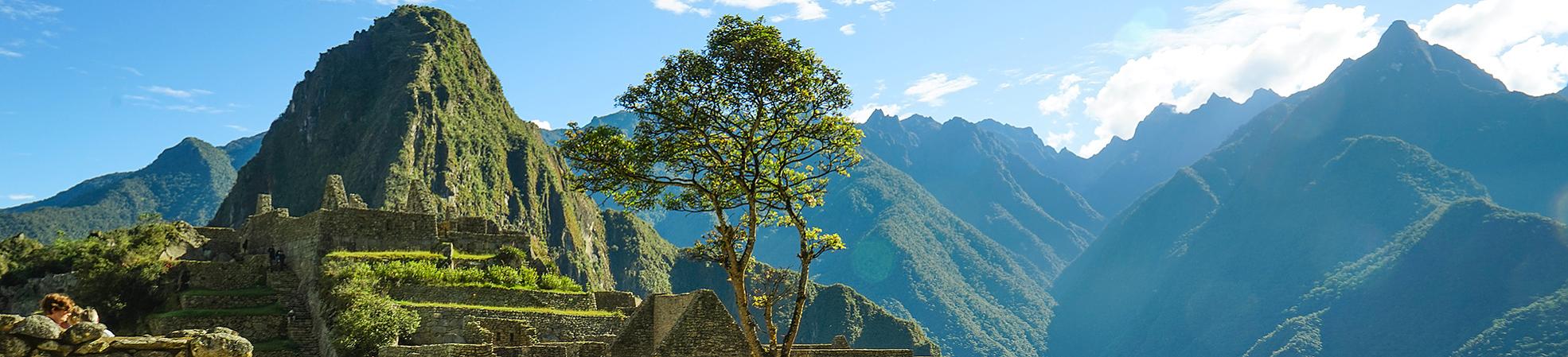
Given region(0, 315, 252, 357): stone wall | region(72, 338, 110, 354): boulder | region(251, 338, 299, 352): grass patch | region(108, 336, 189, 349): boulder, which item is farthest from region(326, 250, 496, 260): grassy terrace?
region(72, 338, 110, 354): boulder

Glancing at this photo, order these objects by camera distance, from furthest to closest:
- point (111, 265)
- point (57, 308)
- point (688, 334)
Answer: point (111, 265)
point (688, 334)
point (57, 308)

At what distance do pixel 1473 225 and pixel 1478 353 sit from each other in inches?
2077

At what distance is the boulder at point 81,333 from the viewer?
34.8ft

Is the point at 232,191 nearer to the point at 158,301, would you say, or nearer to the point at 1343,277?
the point at 158,301

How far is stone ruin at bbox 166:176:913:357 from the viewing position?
19.4 m

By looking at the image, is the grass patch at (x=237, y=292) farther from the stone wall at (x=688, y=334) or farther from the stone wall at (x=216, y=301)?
the stone wall at (x=688, y=334)

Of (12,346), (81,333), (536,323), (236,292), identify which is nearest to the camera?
(12,346)

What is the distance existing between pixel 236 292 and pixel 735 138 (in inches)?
820

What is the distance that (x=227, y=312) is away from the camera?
31.1 metres

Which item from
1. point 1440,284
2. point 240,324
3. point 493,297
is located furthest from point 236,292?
point 1440,284

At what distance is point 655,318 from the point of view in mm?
20250

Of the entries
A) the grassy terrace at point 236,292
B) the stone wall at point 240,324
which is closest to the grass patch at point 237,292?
the grassy terrace at point 236,292

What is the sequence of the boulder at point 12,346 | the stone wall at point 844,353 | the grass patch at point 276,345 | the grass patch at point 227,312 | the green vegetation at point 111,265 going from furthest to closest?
the green vegetation at point 111,265
the grass patch at point 227,312
the grass patch at point 276,345
the stone wall at point 844,353
the boulder at point 12,346

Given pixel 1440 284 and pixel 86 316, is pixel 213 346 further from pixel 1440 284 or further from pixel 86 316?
pixel 1440 284
